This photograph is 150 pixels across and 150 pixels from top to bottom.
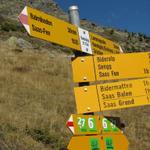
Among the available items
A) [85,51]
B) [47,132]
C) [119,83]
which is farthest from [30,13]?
[47,132]

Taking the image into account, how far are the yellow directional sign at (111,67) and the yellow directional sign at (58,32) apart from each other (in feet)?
0.72

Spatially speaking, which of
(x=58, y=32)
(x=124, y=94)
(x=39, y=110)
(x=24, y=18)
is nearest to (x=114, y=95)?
(x=124, y=94)

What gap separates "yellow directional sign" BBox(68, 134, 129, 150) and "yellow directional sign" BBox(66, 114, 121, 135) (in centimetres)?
8

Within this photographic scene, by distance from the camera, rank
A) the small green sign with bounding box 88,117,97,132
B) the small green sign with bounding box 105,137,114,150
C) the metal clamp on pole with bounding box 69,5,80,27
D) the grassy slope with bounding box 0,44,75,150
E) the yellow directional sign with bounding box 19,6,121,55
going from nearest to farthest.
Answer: the yellow directional sign with bounding box 19,6,121,55 < the small green sign with bounding box 88,117,97,132 < the small green sign with bounding box 105,137,114,150 < the metal clamp on pole with bounding box 69,5,80,27 < the grassy slope with bounding box 0,44,75,150

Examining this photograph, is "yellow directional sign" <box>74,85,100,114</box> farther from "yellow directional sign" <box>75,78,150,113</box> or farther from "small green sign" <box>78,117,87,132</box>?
"small green sign" <box>78,117,87,132</box>

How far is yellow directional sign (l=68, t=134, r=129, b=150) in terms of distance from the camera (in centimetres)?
730

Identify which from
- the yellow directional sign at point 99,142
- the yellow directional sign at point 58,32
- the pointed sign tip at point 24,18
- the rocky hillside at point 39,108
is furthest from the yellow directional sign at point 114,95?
the rocky hillside at point 39,108

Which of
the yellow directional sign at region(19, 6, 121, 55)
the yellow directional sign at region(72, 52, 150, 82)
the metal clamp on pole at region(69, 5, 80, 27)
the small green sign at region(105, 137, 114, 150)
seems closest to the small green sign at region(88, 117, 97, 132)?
the small green sign at region(105, 137, 114, 150)

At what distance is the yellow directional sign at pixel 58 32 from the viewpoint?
7398mm

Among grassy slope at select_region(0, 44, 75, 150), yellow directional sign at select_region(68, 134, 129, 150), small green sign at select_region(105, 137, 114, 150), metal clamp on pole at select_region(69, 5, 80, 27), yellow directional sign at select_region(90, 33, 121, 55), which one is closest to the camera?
yellow directional sign at select_region(68, 134, 129, 150)

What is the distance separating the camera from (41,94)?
20.0 meters

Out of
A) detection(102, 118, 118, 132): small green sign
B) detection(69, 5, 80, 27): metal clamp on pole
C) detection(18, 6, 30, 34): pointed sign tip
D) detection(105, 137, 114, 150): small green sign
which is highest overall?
detection(69, 5, 80, 27): metal clamp on pole

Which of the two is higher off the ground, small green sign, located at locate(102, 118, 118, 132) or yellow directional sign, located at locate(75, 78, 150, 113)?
yellow directional sign, located at locate(75, 78, 150, 113)

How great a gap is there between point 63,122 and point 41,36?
8066mm
